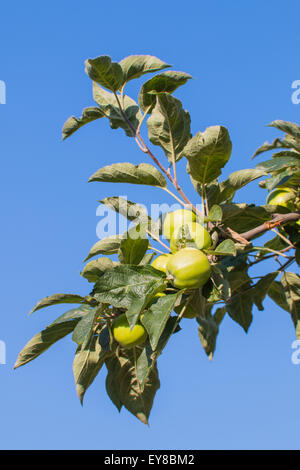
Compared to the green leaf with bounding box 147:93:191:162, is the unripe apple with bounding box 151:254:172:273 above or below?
below

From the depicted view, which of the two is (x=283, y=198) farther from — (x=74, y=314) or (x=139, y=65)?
(x=74, y=314)

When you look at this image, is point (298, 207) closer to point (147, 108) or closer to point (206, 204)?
point (206, 204)

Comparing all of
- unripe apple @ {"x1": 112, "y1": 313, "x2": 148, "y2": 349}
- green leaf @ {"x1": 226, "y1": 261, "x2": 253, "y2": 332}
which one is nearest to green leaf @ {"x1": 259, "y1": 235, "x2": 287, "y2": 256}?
green leaf @ {"x1": 226, "y1": 261, "x2": 253, "y2": 332}

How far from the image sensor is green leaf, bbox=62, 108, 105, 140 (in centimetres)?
191

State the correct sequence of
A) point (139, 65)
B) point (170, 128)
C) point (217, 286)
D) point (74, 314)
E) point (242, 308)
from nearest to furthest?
point (217, 286)
point (74, 314)
point (170, 128)
point (139, 65)
point (242, 308)

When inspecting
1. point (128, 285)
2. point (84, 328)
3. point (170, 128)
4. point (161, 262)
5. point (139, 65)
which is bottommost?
point (84, 328)

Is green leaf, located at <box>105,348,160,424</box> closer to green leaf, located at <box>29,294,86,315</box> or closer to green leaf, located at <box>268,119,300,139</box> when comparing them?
green leaf, located at <box>29,294,86,315</box>

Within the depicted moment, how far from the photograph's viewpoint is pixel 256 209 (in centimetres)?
174

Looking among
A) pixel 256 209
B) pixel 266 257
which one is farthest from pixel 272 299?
pixel 256 209

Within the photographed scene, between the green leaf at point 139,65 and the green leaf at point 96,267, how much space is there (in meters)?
0.72

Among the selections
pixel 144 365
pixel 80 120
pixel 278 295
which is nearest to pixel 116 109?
pixel 80 120

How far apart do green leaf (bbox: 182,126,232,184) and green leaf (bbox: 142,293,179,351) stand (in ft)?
1.48

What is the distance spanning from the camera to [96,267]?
167 centimetres

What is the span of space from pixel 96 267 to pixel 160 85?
2.38ft
